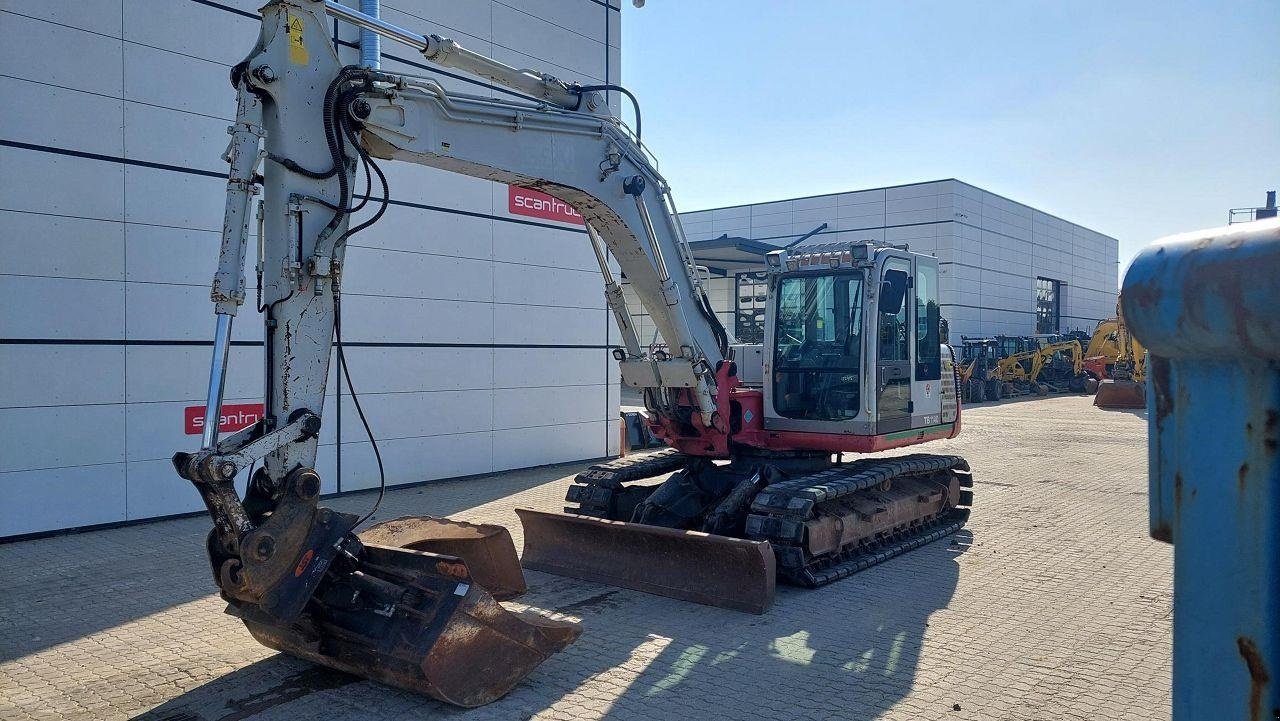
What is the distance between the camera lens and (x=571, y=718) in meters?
5.02

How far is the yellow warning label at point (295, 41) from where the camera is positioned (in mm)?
5402

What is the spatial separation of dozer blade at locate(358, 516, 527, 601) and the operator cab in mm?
3333

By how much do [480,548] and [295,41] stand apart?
3.58 meters

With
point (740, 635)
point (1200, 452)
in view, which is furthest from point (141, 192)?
point (1200, 452)

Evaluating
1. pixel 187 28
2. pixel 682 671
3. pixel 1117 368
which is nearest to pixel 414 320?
pixel 187 28

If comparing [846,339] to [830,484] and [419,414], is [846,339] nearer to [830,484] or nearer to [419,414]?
[830,484]

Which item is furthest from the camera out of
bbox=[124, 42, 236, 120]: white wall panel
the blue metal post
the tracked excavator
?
bbox=[124, 42, 236, 120]: white wall panel

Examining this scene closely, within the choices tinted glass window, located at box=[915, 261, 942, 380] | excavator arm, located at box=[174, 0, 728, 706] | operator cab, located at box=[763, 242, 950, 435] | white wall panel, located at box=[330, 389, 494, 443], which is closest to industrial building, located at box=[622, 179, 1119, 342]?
white wall panel, located at box=[330, 389, 494, 443]

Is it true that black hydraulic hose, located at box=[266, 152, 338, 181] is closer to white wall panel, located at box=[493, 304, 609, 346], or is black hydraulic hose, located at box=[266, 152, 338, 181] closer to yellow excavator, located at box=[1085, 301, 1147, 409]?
white wall panel, located at box=[493, 304, 609, 346]

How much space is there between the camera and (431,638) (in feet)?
16.5

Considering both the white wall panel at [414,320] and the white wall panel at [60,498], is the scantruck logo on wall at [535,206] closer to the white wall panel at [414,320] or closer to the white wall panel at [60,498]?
the white wall panel at [414,320]

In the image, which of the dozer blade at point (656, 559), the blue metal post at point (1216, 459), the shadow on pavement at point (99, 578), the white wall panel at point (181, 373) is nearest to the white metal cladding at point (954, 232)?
the white wall panel at point (181, 373)

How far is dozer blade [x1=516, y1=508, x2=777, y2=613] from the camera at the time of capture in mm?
7000

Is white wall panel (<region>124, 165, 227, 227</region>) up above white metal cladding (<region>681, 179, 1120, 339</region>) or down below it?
below
